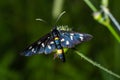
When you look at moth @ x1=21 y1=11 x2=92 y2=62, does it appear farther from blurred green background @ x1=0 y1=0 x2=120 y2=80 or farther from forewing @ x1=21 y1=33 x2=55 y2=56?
blurred green background @ x1=0 y1=0 x2=120 y2=80

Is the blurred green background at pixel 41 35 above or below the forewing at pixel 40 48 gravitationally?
above

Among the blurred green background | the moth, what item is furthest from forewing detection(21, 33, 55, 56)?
the blurred green background

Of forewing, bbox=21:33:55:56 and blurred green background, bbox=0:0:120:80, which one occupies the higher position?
blurred green background, bbox=0:0:120:80

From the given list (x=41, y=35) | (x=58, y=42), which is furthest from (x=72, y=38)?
(x=41, y=35)

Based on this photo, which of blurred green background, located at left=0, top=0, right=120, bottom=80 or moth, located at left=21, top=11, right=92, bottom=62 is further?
blurred green background, located at left=0, top=0, right=120, bottom=80

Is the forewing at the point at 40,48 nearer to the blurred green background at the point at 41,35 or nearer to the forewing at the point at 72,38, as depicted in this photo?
the forewing at the point at 72,38

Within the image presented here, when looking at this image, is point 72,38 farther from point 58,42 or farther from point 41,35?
point 41,35

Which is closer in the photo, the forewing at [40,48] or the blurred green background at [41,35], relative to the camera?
the forewing at [40,48]

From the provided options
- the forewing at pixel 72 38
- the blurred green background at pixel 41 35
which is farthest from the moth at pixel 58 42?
the blurred green background at pixel 41 35
